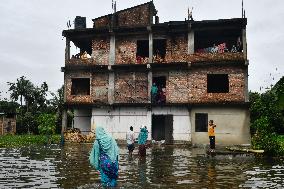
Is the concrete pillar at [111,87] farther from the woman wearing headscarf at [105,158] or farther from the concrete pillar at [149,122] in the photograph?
the woman wearing headscarf at [105,158]

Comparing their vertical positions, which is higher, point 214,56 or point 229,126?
point 214,56

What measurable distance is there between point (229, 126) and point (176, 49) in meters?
7.04

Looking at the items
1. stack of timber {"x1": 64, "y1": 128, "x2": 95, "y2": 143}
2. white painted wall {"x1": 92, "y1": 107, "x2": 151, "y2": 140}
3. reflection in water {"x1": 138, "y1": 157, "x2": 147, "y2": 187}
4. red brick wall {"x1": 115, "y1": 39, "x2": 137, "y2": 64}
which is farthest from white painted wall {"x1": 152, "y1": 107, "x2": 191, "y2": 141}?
reflection in water {"x1": 138, "y1": 157, "x2": 147, "y2": 187}

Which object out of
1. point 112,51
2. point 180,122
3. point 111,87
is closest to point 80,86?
point 111,87

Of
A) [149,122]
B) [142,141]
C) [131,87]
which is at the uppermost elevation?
[131,87]

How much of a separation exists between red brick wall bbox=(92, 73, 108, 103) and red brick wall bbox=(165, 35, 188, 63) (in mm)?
5202

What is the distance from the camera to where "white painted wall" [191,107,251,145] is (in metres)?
24.3

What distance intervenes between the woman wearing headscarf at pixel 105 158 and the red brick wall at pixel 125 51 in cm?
1846

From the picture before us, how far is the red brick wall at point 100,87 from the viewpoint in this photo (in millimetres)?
26734

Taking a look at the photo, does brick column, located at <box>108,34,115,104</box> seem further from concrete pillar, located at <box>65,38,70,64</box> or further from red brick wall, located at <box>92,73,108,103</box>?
concrete pillar, located at <box>65,38,70,64</box>

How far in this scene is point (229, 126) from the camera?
2453 cm

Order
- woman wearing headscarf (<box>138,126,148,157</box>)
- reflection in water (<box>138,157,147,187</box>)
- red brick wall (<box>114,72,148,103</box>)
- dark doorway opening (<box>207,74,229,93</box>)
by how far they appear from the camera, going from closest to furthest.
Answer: reflection in water (<box>138,157,147,187</box>) < woman wearing headscarf (<box>138,126,148,157</box>) < red brick wall (<box>114,72,148,103</box>) < dark doorway opening (<box>207,74,229,93</box>)

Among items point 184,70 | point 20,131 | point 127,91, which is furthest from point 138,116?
point 20,131

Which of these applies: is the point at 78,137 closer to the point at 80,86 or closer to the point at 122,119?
the point at 122,119
